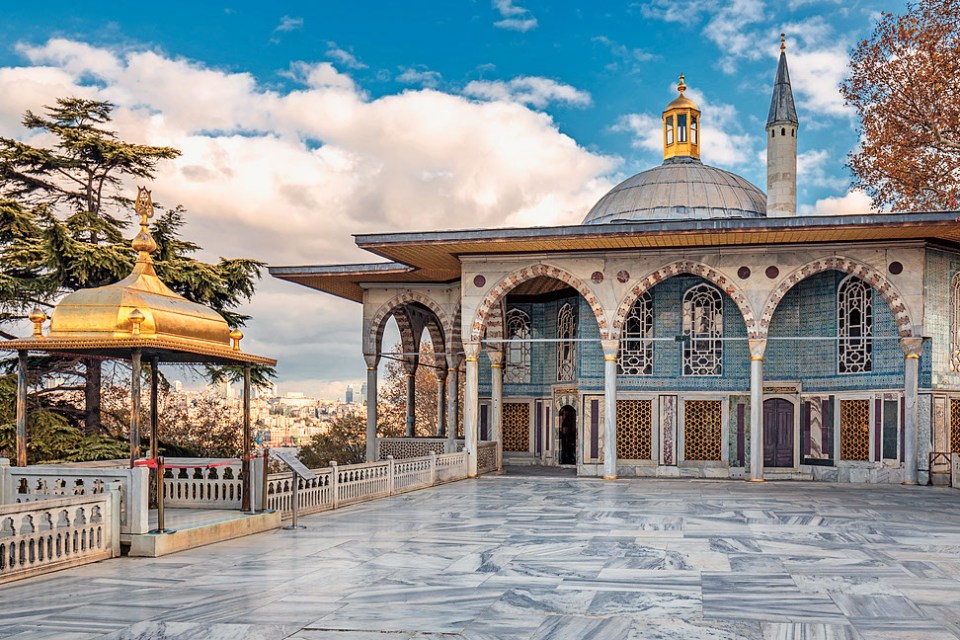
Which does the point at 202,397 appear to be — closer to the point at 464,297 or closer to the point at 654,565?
the point at 464,297

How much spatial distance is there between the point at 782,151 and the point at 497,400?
869cm

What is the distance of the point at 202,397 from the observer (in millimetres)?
27109

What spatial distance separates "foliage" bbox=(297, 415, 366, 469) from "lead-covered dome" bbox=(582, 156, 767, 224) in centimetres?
957

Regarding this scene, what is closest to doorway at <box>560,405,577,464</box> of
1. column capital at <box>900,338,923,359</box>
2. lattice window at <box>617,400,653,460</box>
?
lattice window at <box>617,400,653,460</box>

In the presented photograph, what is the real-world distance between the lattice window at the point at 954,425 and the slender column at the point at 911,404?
0.83 m

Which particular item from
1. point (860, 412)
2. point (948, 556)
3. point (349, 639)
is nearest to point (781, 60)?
point (860, 412)

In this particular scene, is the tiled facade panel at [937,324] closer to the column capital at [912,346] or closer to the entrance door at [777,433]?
the column capital at [912,346]

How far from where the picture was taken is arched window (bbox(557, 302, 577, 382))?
20656 mm

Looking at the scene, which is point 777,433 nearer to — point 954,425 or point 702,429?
point 702,429

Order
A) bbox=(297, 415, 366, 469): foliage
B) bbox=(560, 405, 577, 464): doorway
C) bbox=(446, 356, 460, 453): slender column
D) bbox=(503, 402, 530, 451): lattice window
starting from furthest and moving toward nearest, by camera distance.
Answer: bbox=(297, 415, 366, 469): foliage, bbox=(446, 356, 460, 453): slender column, bbox=(503, 402, 530, 451): lattice window, bbox=(560, 405, 577, 464): doorway

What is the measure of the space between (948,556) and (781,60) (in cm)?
1680

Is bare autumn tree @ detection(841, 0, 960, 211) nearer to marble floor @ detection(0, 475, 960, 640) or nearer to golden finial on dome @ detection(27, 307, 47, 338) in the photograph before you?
marble floor @ detection(0, 475, 960, 640)

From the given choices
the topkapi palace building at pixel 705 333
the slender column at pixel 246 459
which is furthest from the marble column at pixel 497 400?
the slender column at pixel 246 459

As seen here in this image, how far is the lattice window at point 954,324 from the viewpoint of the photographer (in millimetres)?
16203
